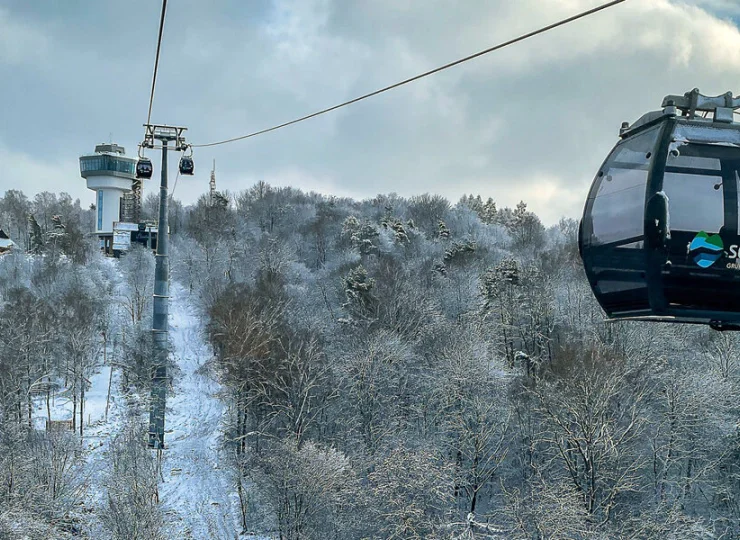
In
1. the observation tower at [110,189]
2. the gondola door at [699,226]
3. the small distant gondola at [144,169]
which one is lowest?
the gondola door at [699,226]

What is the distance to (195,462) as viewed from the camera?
30.6 meters

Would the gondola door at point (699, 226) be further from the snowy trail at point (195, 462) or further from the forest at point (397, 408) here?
the snowy trail at point (195, 462)

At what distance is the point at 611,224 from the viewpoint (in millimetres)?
5258

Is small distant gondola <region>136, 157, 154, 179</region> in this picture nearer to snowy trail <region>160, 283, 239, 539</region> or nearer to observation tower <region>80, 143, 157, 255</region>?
snowy trail <region>160, 283, 239, 539</region>

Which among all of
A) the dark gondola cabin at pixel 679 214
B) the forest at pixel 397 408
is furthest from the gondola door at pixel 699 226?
the forest at pixel 397 408

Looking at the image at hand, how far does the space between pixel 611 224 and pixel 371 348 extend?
29.5 meters

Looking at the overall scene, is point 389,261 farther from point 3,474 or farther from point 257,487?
point 3,474

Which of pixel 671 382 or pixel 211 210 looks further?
pixel 211 210

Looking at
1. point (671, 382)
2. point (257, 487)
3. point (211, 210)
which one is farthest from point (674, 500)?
point (211, 210)

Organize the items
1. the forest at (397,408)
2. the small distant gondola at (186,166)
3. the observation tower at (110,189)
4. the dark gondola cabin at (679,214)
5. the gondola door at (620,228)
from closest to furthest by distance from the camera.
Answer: the dark gondola cabin at (679,214)
the gondola door at (620,228)
the small distant gondola at (186,166)
the forest at (397,408)
the observation tower at (110,189)

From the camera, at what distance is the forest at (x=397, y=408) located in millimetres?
25938

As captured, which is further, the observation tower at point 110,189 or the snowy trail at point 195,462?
the observation tower at point 110,189

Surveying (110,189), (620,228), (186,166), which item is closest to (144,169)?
(186,166)

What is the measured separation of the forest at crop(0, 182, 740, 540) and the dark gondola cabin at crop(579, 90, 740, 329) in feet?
72.3
